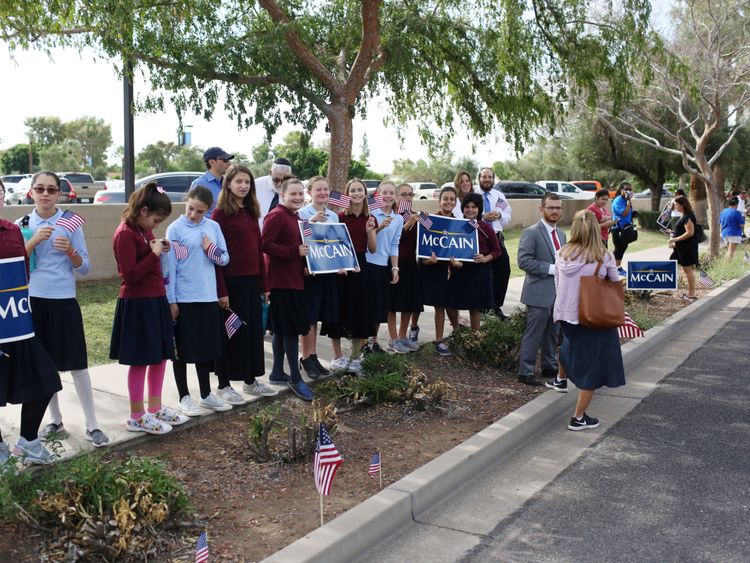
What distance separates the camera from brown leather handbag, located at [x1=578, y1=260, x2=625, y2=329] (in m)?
6.27

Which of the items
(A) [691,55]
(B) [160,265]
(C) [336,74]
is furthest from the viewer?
(A) [691,55]

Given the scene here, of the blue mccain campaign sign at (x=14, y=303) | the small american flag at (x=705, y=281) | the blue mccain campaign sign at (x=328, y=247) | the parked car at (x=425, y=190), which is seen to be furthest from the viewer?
the parked car at (x=425, y=190)

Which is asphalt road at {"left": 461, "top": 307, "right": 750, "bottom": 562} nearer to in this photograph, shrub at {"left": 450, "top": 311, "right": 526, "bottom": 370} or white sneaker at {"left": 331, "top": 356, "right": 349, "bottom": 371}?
shrub at {"left": 450, "top": 311, "right": 526, "bottom": 370}

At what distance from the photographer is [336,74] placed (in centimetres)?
1189

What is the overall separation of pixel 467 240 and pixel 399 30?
4048mm

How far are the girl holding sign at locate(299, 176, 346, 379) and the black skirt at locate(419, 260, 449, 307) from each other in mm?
1529

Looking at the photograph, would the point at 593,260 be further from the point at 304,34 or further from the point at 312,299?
the point at 304,34

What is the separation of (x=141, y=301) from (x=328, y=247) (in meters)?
2.18

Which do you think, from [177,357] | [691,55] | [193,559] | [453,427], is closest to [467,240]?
[453,427]

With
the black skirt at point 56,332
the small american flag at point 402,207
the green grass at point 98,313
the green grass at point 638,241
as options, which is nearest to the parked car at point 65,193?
the green grass at point 98,313

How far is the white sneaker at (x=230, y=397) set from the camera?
21.2ft

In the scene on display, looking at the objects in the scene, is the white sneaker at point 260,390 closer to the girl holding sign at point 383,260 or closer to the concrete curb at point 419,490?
the girl holding sign at point 383,260

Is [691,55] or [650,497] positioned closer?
[650,497]

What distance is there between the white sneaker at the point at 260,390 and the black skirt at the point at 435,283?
8.21ft
